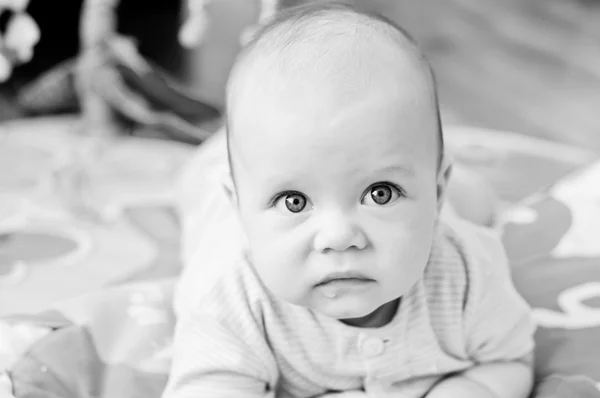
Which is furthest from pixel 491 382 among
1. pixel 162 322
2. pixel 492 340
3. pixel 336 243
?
pixel 162 322

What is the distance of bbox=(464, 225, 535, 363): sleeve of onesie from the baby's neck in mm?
74

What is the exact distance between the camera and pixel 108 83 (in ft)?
4.92

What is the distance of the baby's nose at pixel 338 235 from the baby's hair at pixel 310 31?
115mm

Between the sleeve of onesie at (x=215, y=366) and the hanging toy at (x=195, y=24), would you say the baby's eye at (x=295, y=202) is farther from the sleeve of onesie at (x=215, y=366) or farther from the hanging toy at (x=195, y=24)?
the hanging toy at (x=195, y=24)

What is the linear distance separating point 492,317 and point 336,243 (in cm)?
24

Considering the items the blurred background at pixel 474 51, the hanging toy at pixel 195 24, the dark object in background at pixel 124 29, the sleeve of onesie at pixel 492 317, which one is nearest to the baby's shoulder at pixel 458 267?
the sleeve of onesie at pixel 492 317

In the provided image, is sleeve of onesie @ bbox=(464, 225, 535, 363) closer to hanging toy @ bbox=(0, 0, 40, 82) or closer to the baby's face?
the baby's face

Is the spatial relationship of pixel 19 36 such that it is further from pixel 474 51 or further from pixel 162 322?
pixel 474 51

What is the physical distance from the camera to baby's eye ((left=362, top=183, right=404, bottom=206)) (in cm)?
66

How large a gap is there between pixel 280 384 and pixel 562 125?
1.38 metres

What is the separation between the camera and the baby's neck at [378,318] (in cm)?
78

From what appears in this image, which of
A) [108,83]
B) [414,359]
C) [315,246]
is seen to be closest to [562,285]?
[414,359]

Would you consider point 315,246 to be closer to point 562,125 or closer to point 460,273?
point 460,273

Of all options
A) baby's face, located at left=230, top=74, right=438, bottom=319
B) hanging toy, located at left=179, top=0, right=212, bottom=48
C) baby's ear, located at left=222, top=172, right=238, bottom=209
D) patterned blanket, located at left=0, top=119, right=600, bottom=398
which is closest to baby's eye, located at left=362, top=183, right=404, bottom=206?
baby's face, located at left=230, top=74, right=438, bottom=319
